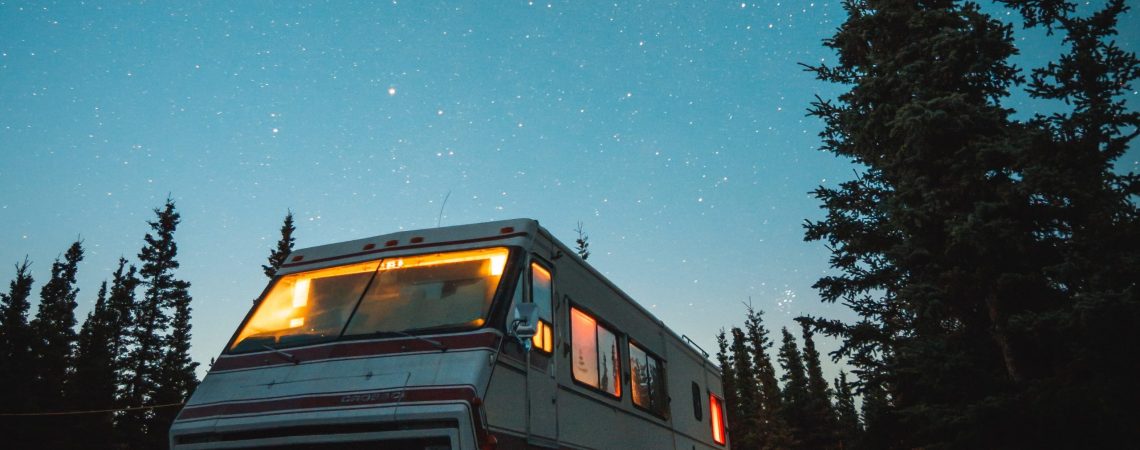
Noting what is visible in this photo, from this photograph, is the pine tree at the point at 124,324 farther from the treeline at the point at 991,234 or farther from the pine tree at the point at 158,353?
the treeline at the point at 991,234

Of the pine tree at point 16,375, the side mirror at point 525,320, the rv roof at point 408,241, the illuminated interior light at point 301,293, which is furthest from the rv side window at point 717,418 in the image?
the pine tree at point 16,375

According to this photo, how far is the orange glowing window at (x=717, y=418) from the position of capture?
11445mm

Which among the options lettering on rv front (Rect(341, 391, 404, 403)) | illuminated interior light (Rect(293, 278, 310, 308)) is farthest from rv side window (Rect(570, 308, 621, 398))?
illuminated interior light (Rect(293, 278, 310, 308))

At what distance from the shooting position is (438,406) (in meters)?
4.48

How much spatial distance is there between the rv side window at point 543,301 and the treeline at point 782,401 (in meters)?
7.97

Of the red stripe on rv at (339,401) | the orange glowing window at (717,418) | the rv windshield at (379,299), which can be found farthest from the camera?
the orange glowing window at (717,418)

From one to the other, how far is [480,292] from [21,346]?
32005 millimetres

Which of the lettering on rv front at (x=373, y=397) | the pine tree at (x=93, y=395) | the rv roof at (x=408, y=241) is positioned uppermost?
the pine tree at (x=93, y=395)

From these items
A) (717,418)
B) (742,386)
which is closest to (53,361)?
A: (717,418)

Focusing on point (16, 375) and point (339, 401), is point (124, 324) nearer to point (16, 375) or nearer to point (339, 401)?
point (16, 375)

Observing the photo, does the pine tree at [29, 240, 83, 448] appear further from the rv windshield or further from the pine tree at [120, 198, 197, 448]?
the rv windshield

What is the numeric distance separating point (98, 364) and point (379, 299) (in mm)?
31137

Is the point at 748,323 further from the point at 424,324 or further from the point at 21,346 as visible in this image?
the point at 424,324

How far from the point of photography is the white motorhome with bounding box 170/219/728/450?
463 cm
